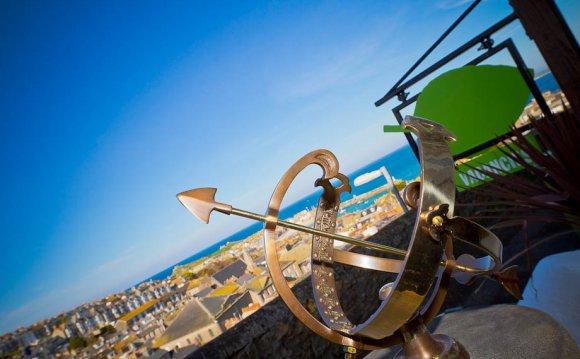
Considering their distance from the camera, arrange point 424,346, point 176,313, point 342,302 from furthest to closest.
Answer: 1. point 176,313
2. point 342,302
3. point 424,346

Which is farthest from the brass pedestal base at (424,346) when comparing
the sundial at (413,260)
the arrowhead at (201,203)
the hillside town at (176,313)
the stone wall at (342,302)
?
the hillside town at (176,313)

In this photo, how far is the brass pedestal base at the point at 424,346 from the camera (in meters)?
0.88

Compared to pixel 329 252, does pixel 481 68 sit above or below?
above

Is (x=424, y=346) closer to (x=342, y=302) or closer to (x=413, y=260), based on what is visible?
(x=413, y=260)

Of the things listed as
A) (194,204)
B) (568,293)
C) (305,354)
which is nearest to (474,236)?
(194,204)

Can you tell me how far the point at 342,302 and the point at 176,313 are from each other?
9.75ft

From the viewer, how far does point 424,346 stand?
35.4 inches

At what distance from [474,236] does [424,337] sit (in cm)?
36

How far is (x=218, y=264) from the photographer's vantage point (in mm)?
5695

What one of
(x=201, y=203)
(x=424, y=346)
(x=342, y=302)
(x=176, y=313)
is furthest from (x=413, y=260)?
(x=176, y=313)

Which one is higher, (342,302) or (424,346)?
(424,346)

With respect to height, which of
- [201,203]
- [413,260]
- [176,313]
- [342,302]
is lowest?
[342,302]

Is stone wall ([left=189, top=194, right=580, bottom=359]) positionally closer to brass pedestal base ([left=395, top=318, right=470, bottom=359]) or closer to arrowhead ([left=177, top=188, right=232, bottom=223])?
brass pedestal base ([left=395, top=318, right=470, bottom=359])

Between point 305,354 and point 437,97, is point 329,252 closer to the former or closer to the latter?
point 305,354
